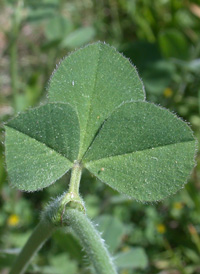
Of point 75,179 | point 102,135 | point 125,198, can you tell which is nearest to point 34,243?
point 75,179

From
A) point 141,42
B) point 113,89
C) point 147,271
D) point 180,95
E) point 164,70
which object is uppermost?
point 113,89

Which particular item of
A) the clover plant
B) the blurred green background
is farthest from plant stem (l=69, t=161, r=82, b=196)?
the blurred green background

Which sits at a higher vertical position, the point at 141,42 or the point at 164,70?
the point at 141,42

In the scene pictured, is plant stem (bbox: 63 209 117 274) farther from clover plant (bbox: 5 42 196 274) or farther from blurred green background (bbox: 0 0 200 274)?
blurred green background (bbox: 0 0 200 274)

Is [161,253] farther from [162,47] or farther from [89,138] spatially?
[89,138]

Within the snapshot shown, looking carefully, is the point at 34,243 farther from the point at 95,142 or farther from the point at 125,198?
the point at 125,198

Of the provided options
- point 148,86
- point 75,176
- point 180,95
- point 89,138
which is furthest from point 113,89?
point 180,95

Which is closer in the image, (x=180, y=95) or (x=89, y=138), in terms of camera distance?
(x=89, y=138)

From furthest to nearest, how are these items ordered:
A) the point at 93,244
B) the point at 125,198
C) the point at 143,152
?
the point at 125,198 < the point at 143,152 < the point at 93,244
